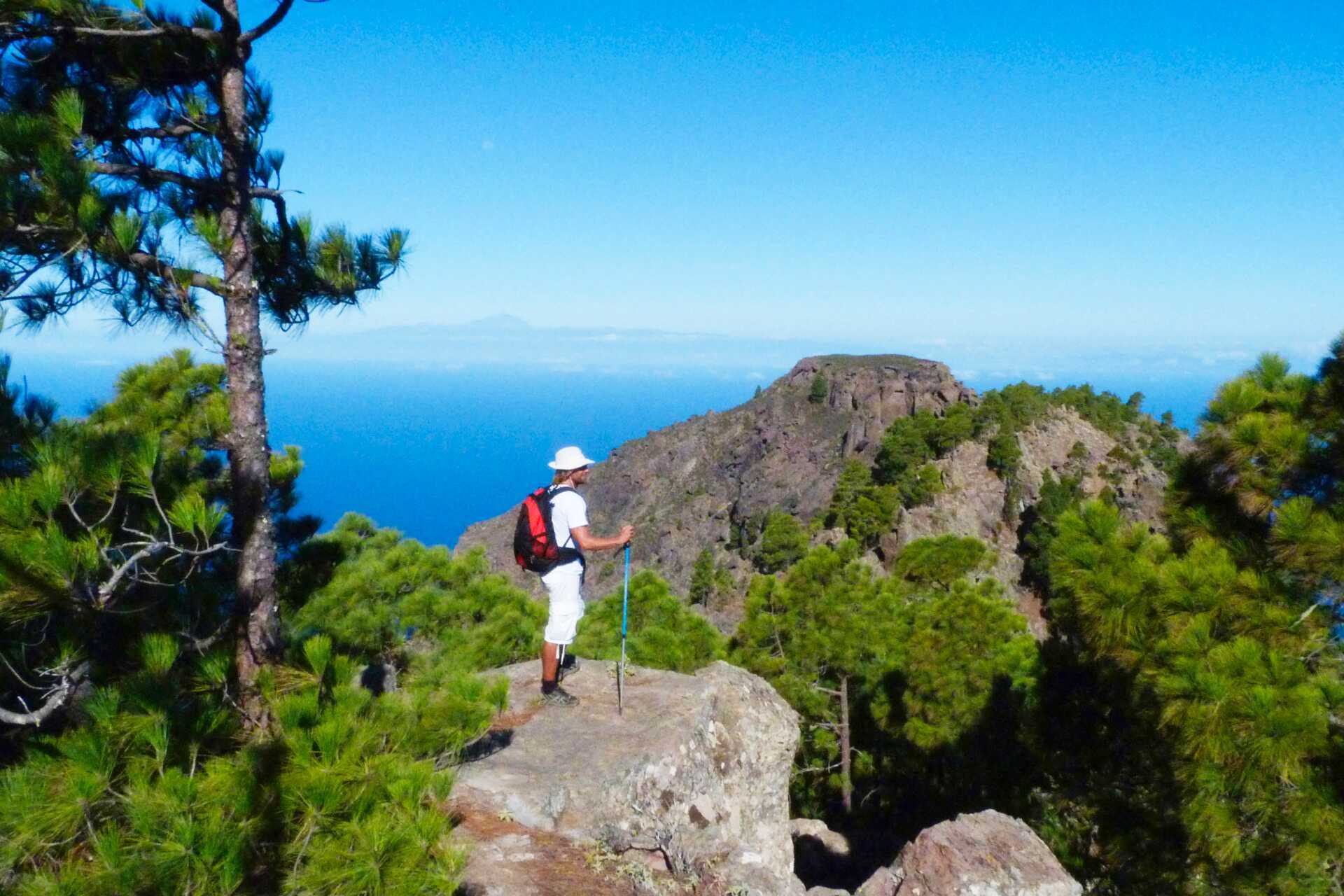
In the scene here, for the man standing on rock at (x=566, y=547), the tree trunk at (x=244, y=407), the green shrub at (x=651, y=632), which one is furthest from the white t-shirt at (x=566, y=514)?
the green shrub at (x=651, y=632)

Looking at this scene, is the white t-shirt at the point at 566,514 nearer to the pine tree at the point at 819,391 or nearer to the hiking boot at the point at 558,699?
the hiking boot at the point at 558,699

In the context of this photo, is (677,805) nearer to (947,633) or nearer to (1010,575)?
(947,633)

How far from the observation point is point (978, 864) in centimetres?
560

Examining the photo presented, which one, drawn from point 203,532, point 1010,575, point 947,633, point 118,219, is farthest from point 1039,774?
point 1010,575

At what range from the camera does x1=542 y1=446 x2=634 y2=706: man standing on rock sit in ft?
20.1

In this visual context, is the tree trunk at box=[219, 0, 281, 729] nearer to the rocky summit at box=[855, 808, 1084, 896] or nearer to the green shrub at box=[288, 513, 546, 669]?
the green shrub at box=[288, 513, 546, 669]

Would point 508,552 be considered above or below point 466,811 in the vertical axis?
below

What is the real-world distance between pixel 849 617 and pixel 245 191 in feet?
37.5

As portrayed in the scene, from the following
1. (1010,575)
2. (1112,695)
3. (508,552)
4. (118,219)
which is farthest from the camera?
(508,552)

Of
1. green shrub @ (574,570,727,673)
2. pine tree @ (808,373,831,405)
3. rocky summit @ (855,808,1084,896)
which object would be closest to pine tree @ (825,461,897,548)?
pine tree @ (808,373,831,405)

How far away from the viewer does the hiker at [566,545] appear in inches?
242

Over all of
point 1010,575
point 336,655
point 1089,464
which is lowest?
point 1010,575

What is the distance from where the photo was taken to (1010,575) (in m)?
48.0

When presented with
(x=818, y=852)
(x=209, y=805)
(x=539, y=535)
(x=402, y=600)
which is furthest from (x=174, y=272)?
(x=818, y=852)
